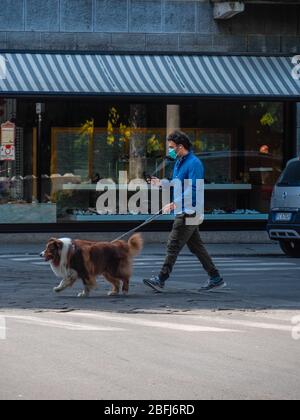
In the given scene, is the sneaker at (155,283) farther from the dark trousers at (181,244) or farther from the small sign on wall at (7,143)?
the small sign on wall at (7,143)

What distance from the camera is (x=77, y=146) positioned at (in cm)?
2395

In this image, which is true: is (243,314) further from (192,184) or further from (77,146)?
(77,146)

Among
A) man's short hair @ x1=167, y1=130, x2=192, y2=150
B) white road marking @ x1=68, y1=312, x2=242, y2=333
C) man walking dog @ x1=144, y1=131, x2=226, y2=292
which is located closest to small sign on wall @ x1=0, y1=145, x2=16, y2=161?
man walking dog @ x1=144, y1=131, x2=226, y2=292

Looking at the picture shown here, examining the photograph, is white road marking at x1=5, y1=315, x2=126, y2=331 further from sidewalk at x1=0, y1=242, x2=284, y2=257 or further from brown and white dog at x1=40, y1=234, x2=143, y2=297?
sidewalk at x1=0, y1=242, x2=284, y2=257

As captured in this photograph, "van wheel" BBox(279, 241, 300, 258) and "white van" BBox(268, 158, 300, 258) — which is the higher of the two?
"white van" BBox(268, 158, 300, 258)

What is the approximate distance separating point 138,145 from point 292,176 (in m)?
4.66

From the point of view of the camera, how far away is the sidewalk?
70.7 ft

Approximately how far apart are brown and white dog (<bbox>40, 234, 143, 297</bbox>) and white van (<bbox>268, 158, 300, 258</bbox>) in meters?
7.14

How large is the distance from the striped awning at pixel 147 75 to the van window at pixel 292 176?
3.37 meters

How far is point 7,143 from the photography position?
23.4 metres

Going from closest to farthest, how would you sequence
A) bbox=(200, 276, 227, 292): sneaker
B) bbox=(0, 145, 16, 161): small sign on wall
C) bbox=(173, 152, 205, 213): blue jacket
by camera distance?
1. bbox=(173, 152, 205, 213): blue jacket
2. bbox=(200, 276, 227, 292): sneaker
3. bbox=(0, 145, 16, 161): small sign on wall

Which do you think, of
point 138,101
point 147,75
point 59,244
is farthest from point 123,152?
point 59,244

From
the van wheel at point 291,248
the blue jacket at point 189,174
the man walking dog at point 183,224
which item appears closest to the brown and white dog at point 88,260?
the man walking dog at point 183,224
